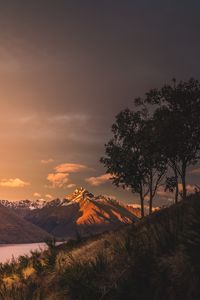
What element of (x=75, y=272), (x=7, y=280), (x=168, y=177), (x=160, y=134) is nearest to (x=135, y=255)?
(x=75, y=272)

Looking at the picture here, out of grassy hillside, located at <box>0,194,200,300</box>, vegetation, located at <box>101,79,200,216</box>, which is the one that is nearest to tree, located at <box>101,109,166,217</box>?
vegetation, located at <box>101,79,200,216</box>

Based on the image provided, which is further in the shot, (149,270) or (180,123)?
(180,123)

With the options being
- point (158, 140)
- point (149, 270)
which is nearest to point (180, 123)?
point (158, 140)

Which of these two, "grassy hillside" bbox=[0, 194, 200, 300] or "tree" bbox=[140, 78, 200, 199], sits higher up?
"tree" bbox=[140, 78, 200, 199]

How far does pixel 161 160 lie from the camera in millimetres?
54562

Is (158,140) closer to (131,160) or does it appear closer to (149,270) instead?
(131,160)

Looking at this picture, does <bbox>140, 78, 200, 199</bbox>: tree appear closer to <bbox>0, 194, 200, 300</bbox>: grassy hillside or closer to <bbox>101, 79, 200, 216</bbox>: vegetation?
<bbox>101, 79, 200, 216</bbox>: vegetation

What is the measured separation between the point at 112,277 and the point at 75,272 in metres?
0.93

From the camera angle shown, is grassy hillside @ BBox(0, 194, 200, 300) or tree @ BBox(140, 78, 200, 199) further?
tree @ BBox(140, 78, 200, 199)

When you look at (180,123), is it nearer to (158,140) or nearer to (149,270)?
(158,140)

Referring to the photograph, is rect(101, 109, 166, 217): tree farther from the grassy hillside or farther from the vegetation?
the grassy hillside

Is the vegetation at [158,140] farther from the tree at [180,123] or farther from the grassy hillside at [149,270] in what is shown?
the grassy hillside at [149,270]

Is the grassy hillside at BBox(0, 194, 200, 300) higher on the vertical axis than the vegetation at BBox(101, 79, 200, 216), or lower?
lower

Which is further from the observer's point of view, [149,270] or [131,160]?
[131,160]
